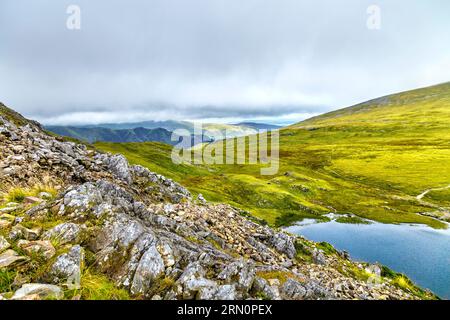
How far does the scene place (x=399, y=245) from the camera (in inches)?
2751

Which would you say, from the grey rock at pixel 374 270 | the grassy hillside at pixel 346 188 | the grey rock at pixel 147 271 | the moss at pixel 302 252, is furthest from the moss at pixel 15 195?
the grassy hillside at pixel 346 188

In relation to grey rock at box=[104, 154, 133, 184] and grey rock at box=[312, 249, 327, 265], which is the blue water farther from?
grey rock at box=[104, 154, 133, 184]

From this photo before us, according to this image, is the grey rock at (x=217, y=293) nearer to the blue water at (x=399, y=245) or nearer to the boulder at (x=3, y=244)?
the boulder at (x=3, y=244)

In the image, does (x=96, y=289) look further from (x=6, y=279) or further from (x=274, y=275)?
(x=274, y=275)

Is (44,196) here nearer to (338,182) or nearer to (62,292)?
(62,292)

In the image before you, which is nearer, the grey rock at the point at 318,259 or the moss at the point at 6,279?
the moss at the point at 6,279

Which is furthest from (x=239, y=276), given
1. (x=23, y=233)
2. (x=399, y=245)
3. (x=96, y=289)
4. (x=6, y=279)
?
(x=399, y=245)

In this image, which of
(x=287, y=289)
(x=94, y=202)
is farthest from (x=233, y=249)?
(x=94, y=202)

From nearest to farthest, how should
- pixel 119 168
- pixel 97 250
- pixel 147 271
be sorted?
1. pixel 147 271
2. pixel 97 250
3. pixel 119 168

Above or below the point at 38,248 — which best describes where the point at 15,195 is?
above

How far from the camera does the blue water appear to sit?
52.7m

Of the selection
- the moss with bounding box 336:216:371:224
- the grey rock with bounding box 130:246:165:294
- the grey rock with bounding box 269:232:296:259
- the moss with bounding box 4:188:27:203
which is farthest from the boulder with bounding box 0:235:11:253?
the moss with bounding box 336:216:371:224

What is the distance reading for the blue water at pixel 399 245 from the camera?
173ft

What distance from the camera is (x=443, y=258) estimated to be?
199 ft
